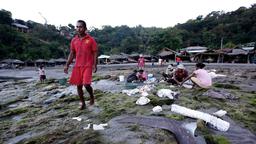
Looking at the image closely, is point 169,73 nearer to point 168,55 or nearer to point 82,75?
point 82,75

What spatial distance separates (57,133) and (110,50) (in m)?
83.6

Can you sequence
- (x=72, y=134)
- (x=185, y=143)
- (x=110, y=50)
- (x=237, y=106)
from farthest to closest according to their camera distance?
1. (x=110, y=50)
2. (x=237, y=106)
3. (x=72, y=134)
4. (x=185, y=143)

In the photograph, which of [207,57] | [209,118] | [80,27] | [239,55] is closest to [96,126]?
[209,118]

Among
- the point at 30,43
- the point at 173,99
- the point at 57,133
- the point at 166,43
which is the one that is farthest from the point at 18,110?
the point at 30,43

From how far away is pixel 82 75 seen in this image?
5320mm

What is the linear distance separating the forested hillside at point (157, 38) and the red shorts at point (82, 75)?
58791 mm

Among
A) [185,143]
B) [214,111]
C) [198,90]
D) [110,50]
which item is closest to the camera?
[185,143]

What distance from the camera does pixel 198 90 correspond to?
25.7 feet

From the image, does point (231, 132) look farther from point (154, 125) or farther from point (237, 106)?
point (237, 106)

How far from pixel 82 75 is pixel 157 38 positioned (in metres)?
62.3

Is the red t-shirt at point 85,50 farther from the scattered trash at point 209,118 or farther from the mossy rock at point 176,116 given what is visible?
the scattered trash at point 209,118

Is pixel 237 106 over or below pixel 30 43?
below

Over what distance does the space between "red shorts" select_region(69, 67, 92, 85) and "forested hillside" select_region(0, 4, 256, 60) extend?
5879cm

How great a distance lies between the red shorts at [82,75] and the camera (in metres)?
5.21
